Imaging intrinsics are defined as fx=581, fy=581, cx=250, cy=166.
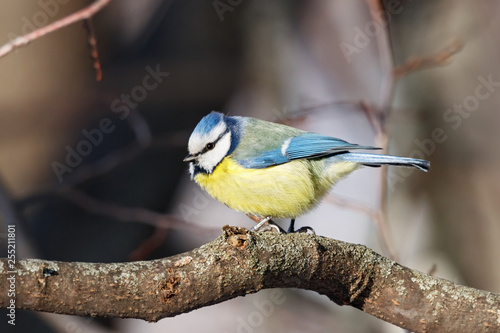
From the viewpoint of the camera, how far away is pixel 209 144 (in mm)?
2723

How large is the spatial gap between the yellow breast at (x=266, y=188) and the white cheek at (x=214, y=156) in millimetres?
25

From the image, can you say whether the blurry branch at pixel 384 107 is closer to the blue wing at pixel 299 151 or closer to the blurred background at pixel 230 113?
the blurred background at pixel 230 113

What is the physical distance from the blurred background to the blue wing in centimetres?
42

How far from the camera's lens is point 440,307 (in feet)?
6.12

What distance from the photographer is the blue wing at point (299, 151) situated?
8.91 ft

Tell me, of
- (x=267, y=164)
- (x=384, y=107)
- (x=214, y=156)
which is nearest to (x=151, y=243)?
(x=214, y=156)

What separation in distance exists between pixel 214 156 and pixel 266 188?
1.00ft

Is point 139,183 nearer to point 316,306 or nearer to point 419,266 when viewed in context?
point 316,306

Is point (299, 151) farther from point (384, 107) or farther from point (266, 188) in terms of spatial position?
point (384, 107)

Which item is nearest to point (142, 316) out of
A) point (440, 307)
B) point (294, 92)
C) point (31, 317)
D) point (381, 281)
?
point (381, 281)

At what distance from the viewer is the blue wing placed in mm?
2715

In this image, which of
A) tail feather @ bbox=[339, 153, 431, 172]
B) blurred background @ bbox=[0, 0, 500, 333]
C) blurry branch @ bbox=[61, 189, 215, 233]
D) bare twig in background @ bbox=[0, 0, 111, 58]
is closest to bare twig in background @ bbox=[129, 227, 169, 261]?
blurred background @ bbox=[0, 0, 500, 333]

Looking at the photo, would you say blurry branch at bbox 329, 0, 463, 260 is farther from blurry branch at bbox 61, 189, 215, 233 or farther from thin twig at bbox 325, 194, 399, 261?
blurry branch at bbox 61, 189, 215, 233

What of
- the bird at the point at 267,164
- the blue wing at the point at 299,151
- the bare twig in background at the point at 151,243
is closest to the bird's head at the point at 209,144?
the bird at the point at 267,164
